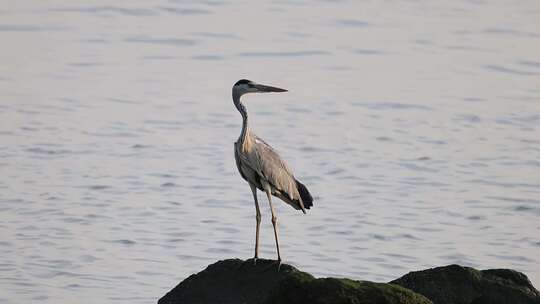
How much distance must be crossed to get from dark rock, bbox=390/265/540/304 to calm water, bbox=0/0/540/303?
3.18 m

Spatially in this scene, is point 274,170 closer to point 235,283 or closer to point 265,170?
point 265,170

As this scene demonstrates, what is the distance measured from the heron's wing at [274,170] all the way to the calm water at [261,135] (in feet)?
6.39

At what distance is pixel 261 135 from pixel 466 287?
8.65 m

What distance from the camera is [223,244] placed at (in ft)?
50.2

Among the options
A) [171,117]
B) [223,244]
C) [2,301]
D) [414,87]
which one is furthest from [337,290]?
[414,87]

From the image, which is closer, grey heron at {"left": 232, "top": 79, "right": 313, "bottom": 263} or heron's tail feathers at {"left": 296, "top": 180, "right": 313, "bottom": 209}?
grey heron at {"left": 232, "top": 79, "right": 313, "bottom": 263}

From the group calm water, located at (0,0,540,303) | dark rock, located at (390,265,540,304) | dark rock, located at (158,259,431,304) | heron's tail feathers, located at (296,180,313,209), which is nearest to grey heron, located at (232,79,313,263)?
heron's tail feathers, located at (296,180,313,209)

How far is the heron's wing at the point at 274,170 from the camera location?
40.5ft

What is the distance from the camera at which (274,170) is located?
488 inches

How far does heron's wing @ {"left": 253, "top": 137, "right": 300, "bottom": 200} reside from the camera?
1234 cm

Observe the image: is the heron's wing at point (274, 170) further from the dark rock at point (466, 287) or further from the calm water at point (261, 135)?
the calm water at point (261, 135)

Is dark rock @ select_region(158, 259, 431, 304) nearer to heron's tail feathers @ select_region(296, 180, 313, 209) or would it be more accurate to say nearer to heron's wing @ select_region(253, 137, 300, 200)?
heron's wing @ select_region(253, 137, 300, 200)

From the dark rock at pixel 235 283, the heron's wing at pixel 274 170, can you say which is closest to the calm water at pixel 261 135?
the heron's wing at pixel 274 170

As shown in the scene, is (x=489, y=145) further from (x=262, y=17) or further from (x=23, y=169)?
(x=262, y=17)
